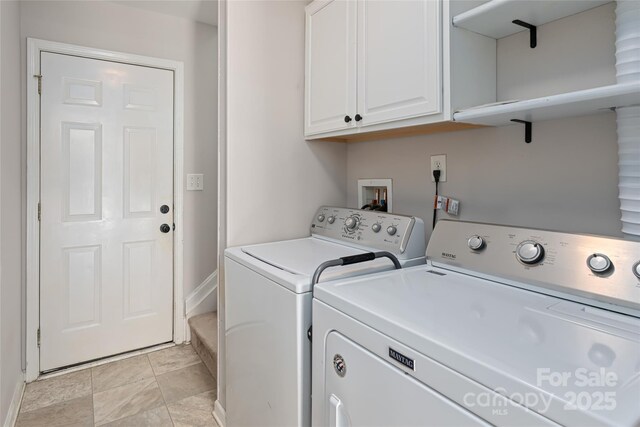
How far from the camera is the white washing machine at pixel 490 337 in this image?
0.55 metres

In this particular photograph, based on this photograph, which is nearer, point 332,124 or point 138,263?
point 332,124

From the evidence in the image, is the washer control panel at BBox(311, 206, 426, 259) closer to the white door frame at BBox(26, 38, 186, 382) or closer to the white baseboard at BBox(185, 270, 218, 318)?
the white baseboard at BBox(185, 270, 218, 318)

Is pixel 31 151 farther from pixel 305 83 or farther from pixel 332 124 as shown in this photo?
pixel 332 124

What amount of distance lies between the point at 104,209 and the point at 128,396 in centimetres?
117

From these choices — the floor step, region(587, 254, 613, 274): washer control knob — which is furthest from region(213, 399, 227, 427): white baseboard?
region(587, 254, 613, 274): washer control knob

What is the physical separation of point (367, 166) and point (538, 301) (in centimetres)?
117

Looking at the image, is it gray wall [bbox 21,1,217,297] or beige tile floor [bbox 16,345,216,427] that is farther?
gray wall [bbox 21,1,217,297]

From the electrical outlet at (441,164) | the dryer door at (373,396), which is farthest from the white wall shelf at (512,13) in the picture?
the dryer door at (373,396)

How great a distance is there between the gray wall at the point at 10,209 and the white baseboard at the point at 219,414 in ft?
3.07

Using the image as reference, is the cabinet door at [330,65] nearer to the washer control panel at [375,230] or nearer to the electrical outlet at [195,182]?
the washer control panel at [375,230]

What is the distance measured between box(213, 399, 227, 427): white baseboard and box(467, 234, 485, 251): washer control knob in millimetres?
1427

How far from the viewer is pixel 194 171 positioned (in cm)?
265

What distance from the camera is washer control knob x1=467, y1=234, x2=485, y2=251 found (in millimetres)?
1141

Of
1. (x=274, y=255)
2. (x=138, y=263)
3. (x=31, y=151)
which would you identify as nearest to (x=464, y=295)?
(x=274, y=255)
